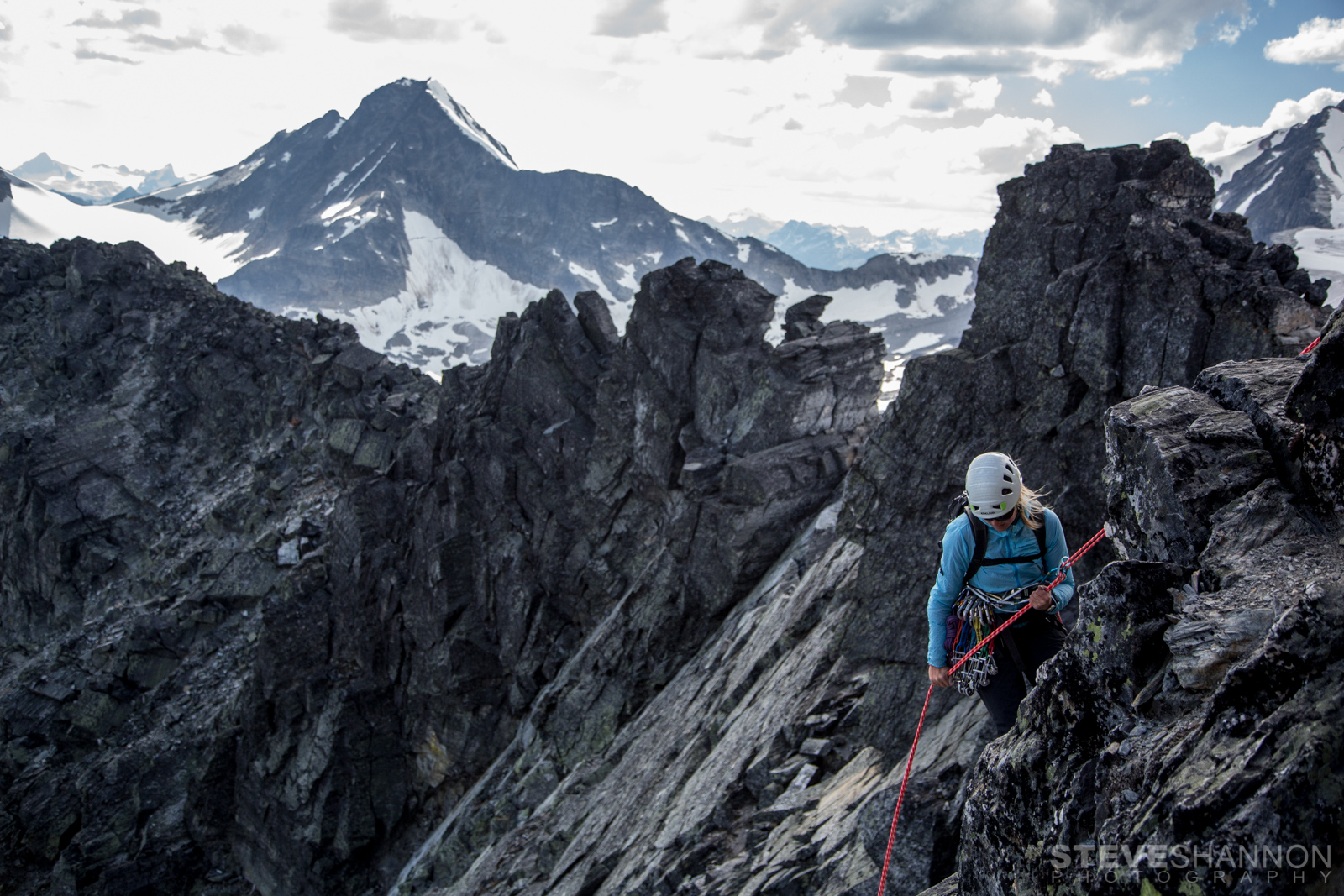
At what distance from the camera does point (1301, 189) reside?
16175 centimetres

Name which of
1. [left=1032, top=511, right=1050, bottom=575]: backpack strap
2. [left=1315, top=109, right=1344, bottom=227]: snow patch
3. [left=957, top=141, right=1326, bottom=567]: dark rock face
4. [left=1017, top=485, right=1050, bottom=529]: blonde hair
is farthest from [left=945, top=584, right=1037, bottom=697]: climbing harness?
[left=1315, top=109, right=1344, bottom=227]: snow patch

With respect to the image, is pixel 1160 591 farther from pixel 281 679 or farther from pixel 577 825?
pixel 281 679

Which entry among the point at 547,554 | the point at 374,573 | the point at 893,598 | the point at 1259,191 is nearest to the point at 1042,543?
the point at 893,598

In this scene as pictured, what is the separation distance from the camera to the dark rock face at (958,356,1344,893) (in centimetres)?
520

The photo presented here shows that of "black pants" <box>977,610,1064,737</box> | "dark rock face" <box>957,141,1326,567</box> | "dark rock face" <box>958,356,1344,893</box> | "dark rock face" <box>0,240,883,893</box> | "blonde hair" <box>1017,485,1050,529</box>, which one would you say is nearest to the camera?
"dark rock face" <box>958,356,1344,893</box>

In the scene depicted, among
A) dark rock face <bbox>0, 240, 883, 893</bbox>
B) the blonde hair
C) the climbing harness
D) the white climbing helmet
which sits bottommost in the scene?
dark rock face <bbox>0, 240, 883, 893</bbox>

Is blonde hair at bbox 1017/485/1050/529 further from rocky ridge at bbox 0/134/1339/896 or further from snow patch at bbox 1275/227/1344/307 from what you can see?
snow patch at bbox 1275/227/1344/307

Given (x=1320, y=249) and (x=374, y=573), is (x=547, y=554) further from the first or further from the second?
(x=1320, y=249)

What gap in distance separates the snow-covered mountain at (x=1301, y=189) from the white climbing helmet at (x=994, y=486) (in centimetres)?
15446

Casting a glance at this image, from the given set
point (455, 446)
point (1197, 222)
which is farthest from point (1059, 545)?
point (455, 446)

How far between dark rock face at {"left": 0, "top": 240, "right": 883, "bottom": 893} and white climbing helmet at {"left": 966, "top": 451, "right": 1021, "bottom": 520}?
21.7 metres

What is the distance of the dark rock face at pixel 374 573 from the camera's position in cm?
3362

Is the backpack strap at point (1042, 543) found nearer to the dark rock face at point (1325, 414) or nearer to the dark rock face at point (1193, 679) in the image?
the dark rock face at point (1193, 679)

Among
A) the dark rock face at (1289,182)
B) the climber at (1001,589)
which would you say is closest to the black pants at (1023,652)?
the climber at (1001,589)
